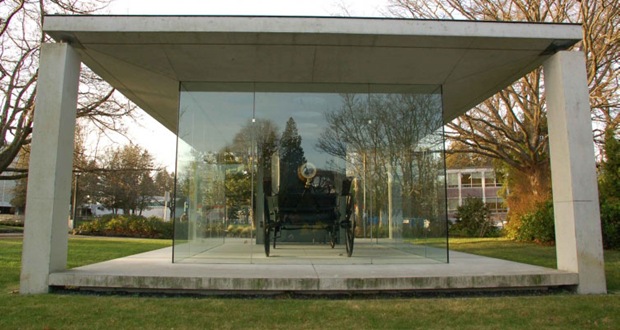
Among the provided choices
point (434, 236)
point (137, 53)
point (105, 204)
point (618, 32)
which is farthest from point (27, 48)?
point (105, 204)

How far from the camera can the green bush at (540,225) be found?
1290cm

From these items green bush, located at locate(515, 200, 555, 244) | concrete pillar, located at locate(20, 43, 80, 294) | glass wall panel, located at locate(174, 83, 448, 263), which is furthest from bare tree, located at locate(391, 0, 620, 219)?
concrete pillar, located at locate(20, 43, 80, 294)

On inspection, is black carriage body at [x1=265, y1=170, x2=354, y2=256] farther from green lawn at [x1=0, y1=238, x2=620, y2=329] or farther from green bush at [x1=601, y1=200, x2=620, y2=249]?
green bush at [x1=601, y1=200, x2=620, y2=249]

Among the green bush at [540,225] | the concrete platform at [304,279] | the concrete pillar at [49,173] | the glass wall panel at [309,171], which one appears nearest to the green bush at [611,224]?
the green bush at [540,225]

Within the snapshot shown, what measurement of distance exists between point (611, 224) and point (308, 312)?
10.1 meters

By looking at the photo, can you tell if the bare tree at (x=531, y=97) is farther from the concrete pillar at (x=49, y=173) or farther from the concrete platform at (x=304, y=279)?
the concrete pillar at (x=49, y=173)

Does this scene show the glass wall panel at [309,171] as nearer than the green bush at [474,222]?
Yes

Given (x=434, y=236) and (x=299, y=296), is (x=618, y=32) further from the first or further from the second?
(x=299, y=296)

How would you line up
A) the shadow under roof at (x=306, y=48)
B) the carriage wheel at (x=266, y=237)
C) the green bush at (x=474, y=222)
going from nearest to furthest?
1. the shadow under roof at (x=306, y=48)
2. the carriage wheel at (x=266, y=237)
3. the green bush at (x=474, y=222)

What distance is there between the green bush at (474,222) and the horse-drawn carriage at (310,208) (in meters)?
13.8

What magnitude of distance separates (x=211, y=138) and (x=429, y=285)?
5.00 metres

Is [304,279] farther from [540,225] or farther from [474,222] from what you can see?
[474,222]

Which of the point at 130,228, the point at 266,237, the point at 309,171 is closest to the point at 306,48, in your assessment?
the point at 309,171

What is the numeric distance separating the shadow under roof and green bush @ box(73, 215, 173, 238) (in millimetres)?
15552
